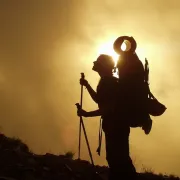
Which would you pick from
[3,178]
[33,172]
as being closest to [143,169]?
[33,172]

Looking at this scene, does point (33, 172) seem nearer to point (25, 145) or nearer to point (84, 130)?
point (84, 130)

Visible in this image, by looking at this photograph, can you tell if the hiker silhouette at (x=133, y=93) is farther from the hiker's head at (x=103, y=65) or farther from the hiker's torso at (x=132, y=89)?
the hiker's head at (x=103, y=65)

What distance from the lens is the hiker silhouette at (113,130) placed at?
965 cm

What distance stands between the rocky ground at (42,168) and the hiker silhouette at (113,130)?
2007 mm

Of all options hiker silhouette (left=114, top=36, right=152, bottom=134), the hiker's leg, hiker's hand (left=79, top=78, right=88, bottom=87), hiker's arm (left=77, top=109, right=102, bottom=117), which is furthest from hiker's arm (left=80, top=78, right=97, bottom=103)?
the hiker's leg

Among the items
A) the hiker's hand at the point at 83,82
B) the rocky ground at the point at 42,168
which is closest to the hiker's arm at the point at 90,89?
the hiker's hand at the point at 83,82

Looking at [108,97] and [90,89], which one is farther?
[90,89]

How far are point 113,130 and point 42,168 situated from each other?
163 inches

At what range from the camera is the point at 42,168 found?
13203 mm

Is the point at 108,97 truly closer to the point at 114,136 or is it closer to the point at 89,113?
the point at 89,113

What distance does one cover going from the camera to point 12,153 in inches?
541

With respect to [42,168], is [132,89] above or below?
above

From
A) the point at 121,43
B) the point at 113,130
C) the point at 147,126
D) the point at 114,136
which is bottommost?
the point at 114,136

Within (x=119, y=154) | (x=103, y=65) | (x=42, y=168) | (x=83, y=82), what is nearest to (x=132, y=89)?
(x=103, y=65)
